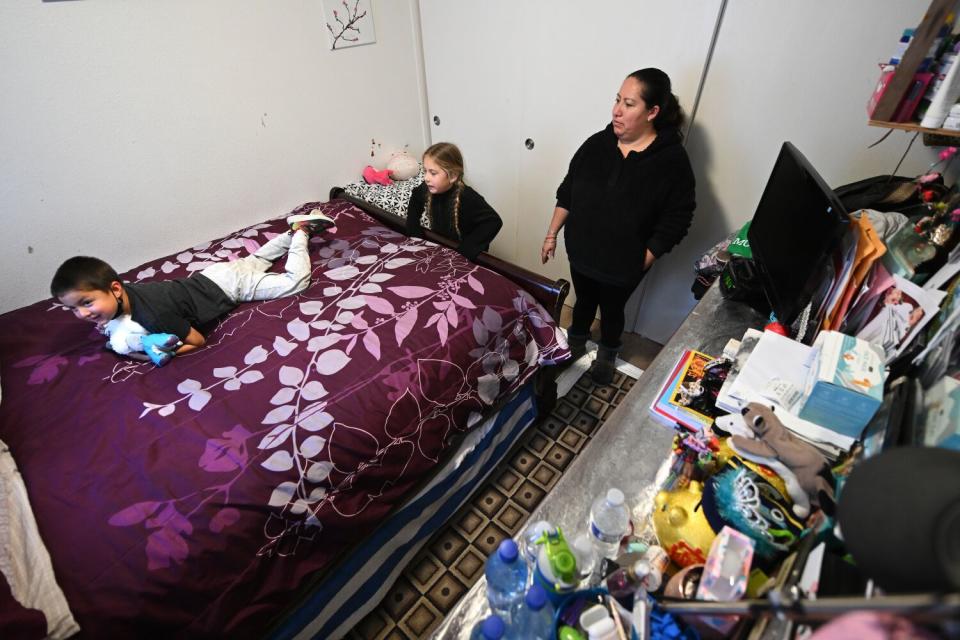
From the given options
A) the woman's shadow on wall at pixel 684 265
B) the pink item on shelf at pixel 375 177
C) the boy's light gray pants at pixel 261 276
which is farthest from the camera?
the pink item on shelf at pixel 375 177

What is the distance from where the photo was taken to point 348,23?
2248 mm

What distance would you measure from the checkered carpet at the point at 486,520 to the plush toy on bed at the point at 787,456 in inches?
31.8

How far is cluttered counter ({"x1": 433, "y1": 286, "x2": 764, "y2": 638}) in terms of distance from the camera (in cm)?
80

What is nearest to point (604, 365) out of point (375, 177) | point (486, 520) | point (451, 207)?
point (486, 520)

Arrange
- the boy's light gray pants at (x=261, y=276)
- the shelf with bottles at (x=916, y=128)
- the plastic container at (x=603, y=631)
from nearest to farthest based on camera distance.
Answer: the plastic container at (x=603, y=631) < the shelf with bottles at (x=916, y=128) < the boy's light gray pants at (x=261, y=276)

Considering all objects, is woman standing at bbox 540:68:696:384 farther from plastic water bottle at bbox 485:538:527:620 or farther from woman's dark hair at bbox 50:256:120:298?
woman's dark hair at bbox 50:256:120:298

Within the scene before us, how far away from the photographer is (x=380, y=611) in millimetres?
1465

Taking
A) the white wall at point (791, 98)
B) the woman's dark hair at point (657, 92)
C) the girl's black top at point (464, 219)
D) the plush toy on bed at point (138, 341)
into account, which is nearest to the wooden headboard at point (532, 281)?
the girl's black top at point (464, 219)

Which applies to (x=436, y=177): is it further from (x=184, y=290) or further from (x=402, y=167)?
(x=184, y=290)

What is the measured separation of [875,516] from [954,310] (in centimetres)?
68

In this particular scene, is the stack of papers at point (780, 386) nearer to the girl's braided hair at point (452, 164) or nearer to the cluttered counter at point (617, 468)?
the cluttered counter at point (617, 468)

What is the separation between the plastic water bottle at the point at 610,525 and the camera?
0.81 m

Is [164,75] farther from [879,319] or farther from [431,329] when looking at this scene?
[879,319]

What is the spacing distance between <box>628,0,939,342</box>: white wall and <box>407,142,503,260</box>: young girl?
957 mm
